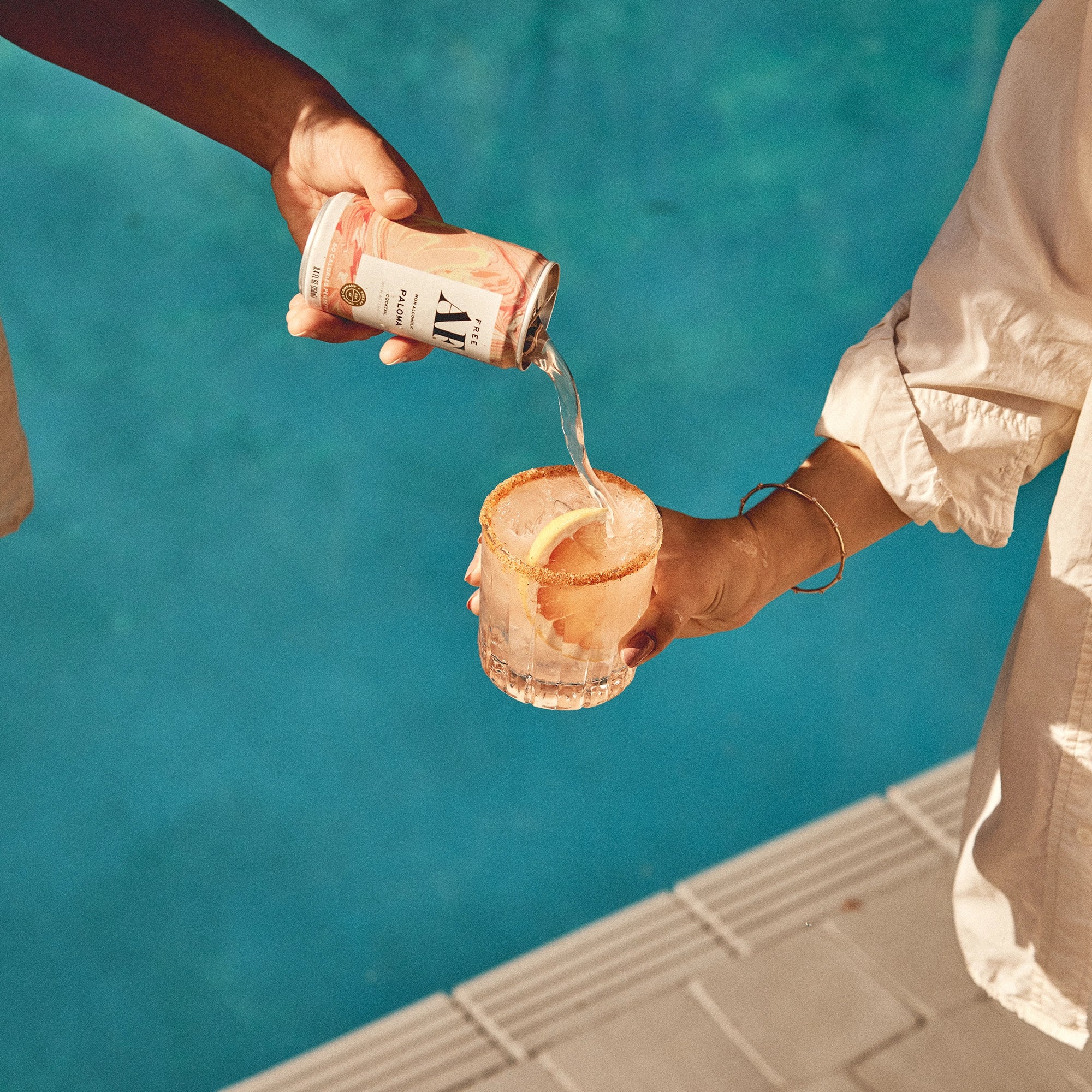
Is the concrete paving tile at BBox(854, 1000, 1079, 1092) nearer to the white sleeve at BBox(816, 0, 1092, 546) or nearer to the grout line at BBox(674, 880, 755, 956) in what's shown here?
the grout line at BBox(674, 880, 755, 956)

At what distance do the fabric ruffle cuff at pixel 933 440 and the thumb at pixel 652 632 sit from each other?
0.25m

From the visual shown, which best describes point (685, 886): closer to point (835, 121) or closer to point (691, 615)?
point (691, 615)

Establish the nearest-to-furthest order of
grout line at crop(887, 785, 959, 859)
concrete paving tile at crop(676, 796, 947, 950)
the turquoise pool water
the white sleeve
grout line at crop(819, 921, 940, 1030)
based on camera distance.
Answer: the white sleeve, the turquoise pool water, grout line at crop(819, 921, 940, 1030), concrete paving tile at crop(676, 796, 947, 950), grout line at crop(887, 785, 959, 859)

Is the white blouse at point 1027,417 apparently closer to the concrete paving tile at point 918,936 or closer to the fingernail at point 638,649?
the fingernail at point 638,649

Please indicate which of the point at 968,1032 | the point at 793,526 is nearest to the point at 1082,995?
the point at 793,526

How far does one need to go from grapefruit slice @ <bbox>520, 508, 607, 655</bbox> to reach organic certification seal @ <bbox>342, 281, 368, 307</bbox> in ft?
0.78

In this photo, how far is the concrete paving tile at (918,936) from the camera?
78.0 inches

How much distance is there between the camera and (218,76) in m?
1.19

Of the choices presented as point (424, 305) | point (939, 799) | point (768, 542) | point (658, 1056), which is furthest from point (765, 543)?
point (939, 799)

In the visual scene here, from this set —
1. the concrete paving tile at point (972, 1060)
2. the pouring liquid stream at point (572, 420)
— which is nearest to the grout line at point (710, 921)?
the concrete paving tile at point (972, 1060)

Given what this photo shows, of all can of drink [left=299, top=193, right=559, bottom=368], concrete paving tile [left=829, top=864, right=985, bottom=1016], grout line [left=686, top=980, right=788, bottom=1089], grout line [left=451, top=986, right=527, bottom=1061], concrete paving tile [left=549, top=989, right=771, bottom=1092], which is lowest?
grout line [left=451, top=986, right=527, bottom=1061]

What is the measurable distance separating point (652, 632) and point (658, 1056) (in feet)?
3.67

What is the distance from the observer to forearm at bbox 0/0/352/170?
1147 millimetres

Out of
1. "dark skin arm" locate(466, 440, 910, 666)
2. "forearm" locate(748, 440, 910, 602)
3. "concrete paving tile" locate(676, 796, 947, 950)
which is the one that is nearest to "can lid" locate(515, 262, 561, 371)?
"dark skin arm" locate(466, 440, 910, 666)
